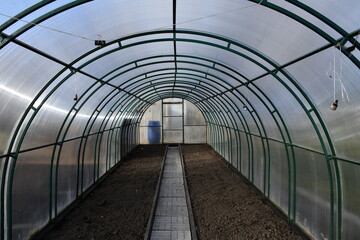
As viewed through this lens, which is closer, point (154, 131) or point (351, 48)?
point (351, 48)

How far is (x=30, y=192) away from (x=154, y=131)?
1637 centimetres

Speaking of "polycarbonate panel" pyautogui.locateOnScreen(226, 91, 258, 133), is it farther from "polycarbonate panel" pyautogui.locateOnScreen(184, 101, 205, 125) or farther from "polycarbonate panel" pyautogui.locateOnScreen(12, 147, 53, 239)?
"polycarbonate panel" pyautogui.locateOnScreen(184, 101, 205, 125)

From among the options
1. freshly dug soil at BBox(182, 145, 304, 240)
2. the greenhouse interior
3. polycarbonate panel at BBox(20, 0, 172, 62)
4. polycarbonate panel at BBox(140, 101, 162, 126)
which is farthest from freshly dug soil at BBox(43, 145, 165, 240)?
polycarbonate panel at BBox(140, 101, 162, 126)

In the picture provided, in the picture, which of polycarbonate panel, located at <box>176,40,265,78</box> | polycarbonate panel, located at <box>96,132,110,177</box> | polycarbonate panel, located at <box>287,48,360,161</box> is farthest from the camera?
polycarbonate panel, located at <box>96,132,110,177</box>

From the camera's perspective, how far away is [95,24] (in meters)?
4.66

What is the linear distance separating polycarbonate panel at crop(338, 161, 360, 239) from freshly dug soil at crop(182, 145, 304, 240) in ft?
5.85

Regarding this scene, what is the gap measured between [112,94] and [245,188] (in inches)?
227

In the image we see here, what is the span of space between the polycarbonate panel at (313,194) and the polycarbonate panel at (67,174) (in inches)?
225

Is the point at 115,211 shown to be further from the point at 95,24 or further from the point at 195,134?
the point at 195,134

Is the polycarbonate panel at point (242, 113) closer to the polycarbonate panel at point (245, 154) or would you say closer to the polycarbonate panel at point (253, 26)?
the polycarbonate panel at point (245, 154)

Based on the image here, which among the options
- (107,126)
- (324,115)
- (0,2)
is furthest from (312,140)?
(107,126)

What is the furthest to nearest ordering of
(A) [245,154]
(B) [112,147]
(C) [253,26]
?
(B) [112,147] < (A) [245,154] < (C) [253,26]

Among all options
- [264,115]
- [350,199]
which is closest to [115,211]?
[264,115]

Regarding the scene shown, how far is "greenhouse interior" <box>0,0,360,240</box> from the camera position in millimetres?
3715
